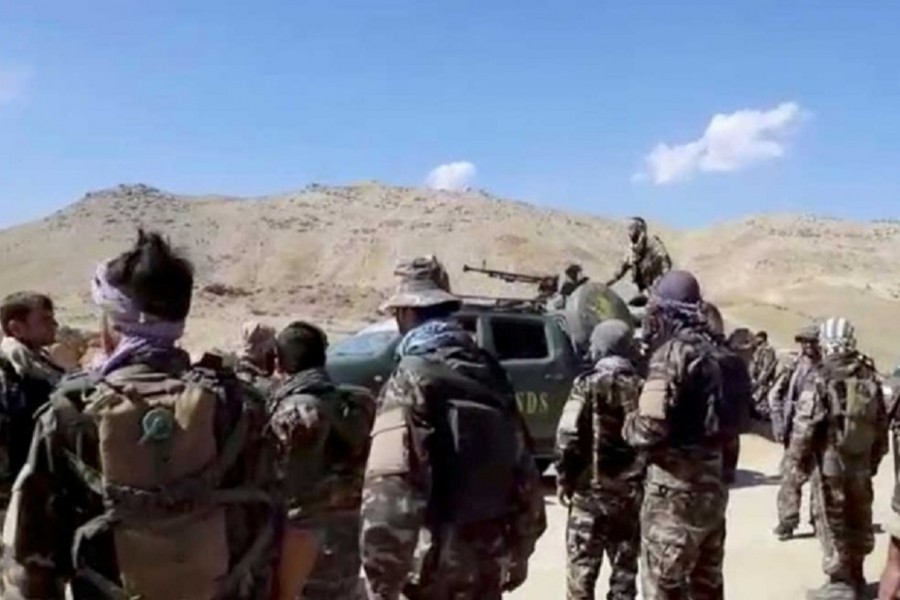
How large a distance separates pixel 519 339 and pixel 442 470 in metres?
9.41

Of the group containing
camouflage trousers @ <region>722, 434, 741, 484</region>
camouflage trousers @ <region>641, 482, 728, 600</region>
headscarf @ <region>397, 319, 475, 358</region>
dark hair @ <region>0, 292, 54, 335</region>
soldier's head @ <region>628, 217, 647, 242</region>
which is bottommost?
camouflage trousers @ <region>641, 482, 728, 600</region>

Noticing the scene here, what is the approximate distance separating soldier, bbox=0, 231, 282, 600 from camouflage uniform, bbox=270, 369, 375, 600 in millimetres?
2389

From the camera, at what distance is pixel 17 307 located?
19.1 ft

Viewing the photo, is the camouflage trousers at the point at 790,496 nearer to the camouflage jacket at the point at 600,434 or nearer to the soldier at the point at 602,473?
the soldier at the point at 602,473

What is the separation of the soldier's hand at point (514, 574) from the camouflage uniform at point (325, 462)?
1.19 meters

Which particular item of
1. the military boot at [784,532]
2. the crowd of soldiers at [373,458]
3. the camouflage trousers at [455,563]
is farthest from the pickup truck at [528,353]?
the camouflage trousers at [455,563]

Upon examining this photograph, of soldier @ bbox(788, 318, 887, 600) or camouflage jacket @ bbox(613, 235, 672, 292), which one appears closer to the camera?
soldier @ bbox(788, 318, 887, 600)

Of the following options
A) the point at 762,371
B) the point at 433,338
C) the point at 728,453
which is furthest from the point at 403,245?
the point at 433,338

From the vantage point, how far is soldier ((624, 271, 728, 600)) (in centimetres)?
579

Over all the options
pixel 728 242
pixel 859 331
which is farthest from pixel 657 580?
pixel 728 242

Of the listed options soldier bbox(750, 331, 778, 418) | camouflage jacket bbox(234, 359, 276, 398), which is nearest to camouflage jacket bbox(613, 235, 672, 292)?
soldier bbox(750, 331, 778, 418)

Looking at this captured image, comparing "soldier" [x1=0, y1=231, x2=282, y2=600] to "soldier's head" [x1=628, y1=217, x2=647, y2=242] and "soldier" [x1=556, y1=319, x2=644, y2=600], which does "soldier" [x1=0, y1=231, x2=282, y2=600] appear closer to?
"soldier" [x1=556, y1=319, x2=644, y2=600]

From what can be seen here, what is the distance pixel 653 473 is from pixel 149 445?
3.59 m

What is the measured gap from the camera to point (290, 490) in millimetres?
5414
